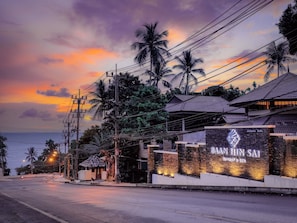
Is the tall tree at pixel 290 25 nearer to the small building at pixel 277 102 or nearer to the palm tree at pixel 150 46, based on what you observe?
the small building at pixel 277 102

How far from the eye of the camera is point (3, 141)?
112m

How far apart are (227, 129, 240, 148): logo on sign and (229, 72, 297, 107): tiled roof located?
218 inches

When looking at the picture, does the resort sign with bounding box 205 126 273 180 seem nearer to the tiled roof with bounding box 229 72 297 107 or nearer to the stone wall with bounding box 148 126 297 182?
the stone wall with bounding box 148 126 297 182

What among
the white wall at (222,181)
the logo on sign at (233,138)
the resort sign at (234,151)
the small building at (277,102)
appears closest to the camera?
the white wall at (222,181)

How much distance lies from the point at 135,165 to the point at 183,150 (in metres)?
16.8

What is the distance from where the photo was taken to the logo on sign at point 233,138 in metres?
24.5

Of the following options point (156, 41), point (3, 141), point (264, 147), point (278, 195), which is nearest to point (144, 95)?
point (156, 41)

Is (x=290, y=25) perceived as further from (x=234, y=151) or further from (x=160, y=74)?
(x=160, y=74)

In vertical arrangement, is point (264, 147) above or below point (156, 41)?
below

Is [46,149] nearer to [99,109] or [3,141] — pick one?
[3,141]

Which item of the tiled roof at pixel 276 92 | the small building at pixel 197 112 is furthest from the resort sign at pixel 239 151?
the small building at pixel 197 112

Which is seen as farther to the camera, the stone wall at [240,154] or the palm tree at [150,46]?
the palm tree at [150,46]

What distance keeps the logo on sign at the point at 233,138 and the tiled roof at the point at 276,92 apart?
18.2 ft

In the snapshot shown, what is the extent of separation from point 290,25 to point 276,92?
605 centimetres
